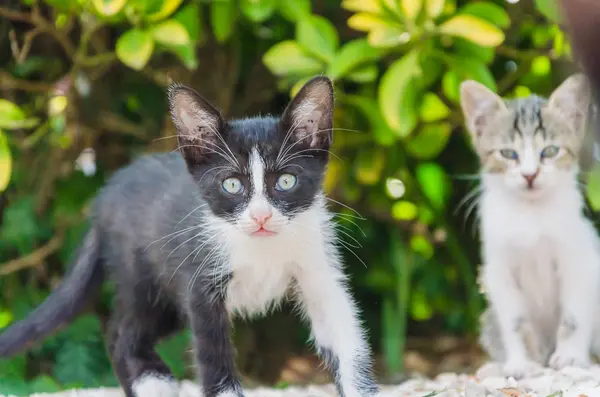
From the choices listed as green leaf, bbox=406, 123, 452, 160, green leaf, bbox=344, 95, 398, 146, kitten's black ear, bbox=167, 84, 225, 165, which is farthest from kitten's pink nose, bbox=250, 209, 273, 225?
green leaf, bbox=406, 123, 452, 160

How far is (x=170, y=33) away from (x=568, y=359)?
1310 millimetres

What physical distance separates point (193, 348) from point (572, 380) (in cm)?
88

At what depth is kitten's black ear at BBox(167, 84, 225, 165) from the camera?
1572mm

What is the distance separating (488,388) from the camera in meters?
1.81

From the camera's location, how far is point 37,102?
9.60 ft

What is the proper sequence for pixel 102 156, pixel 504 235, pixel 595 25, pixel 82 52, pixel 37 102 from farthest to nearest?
pixel 102 156, pixel 37 102, pixel 82 52, pixel 504 235, pixel 595 25

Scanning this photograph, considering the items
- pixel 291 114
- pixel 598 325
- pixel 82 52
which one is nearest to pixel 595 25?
pixel 291 114

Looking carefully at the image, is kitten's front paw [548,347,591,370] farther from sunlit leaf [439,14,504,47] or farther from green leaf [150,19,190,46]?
green leaf [150,19,190,46]

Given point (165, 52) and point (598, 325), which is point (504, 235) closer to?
point (598, 325)

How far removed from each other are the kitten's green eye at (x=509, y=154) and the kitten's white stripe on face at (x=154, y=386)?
3.15ft

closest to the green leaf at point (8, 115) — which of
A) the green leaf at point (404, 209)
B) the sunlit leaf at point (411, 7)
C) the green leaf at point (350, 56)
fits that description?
the green leaf at point (350, 56)

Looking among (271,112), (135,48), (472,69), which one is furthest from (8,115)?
(472,69)

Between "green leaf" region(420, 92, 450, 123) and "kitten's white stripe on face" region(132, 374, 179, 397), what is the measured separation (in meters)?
1.14

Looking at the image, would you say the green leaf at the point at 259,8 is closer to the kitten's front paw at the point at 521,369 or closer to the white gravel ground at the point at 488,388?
the white gravel ground at the point at 488,388
